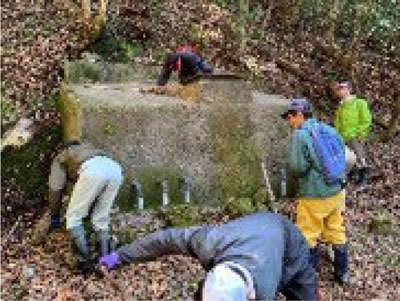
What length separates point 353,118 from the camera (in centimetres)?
1063

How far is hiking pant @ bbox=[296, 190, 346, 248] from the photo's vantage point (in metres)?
7.79

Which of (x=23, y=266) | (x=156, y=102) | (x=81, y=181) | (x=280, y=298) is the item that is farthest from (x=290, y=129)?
(x=23, y=266)

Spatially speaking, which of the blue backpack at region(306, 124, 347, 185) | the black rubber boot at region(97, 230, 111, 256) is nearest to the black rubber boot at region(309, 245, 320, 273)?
the blue backpack at region(306, 124, 347, 185)

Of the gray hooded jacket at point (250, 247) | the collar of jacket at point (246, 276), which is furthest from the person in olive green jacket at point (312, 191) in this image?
the collar of jacket at point (246, 276)

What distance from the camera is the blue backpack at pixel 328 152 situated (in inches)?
295

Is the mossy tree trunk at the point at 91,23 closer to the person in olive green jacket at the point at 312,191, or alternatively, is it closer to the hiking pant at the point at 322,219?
the person in olive green jacket at the point at 312,191

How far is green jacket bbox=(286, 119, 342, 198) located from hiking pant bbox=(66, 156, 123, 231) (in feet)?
7.18

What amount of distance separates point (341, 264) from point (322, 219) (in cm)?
78

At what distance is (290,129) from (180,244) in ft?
18.9

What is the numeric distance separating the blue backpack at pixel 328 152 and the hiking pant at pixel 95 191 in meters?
2.46

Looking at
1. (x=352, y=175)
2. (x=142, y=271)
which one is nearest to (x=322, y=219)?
(x=142, y=271)

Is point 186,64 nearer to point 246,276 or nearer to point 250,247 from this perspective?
point 250,247

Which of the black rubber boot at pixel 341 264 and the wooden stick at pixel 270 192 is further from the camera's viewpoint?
the wooden stick at pixel 270 192

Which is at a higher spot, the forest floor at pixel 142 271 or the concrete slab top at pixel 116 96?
the concrete slab top at pixel 116 96
